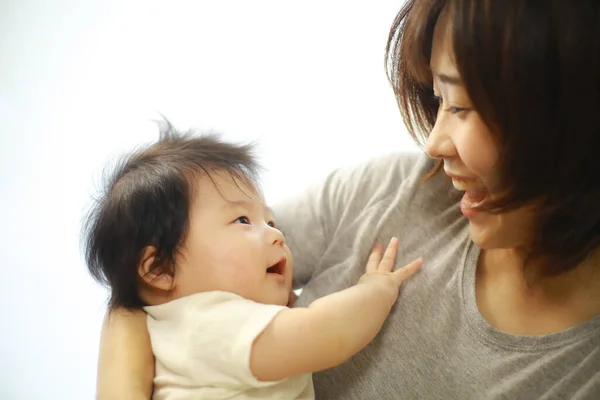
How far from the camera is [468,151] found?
0.77 meters

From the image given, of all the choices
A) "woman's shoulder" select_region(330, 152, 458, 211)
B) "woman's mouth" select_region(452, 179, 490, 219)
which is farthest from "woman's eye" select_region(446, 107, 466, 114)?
"woman's shoulder" select_region(330, 152, 458, 211)

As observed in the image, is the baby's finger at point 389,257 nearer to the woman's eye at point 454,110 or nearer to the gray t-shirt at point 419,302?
the gray t-shirt at point 419,302

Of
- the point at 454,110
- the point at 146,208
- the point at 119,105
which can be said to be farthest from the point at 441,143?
the point at 119,105

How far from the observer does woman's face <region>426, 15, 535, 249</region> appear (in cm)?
76


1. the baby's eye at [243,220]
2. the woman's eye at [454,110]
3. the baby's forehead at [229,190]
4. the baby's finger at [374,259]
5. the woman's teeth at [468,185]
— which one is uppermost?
the woman's eye at [454,110]

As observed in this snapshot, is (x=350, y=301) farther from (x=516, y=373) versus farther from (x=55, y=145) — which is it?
(x=55, y=145)

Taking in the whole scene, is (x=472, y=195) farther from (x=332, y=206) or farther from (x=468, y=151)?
(x=332, y=206)

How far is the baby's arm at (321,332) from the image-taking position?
2.70 feet

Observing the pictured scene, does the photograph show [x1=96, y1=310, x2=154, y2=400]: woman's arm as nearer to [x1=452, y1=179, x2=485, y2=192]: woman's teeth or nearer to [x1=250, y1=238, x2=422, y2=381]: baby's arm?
[x1=250, y1=238, x2=422, y2=381]: baby's arm

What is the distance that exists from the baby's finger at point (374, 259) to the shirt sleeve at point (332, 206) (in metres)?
0.08

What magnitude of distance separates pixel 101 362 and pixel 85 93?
999 mm

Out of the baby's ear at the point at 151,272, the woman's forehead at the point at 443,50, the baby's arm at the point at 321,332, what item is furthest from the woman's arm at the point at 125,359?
the woman's forehead at the point at 443,50

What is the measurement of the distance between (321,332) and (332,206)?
31 cm

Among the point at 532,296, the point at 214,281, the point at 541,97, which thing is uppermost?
the point at 541,97
